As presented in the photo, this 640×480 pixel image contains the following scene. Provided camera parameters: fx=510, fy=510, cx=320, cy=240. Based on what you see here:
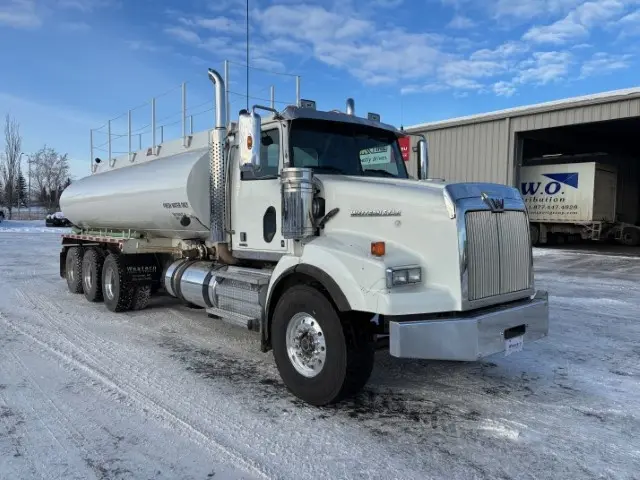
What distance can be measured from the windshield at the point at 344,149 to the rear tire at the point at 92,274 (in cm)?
547

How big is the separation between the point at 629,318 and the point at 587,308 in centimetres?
81

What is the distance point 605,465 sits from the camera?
135 inches

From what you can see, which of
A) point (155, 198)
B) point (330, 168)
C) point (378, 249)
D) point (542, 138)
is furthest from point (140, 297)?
point (542, 138)

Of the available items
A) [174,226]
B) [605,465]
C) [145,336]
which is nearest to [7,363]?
[145,336]

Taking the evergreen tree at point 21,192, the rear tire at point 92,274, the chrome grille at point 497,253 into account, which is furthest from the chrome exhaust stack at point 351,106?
the evergreen tree at point 21,192

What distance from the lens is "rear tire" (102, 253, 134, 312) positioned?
8.18 meters

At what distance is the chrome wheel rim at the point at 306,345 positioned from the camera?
14.5 feet

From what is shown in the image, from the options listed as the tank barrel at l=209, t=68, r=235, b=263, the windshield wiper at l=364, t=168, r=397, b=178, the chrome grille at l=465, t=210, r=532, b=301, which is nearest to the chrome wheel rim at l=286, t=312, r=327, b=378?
the chrome grille at l=465, t=210, r=532, b=301

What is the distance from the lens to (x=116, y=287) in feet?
27.1

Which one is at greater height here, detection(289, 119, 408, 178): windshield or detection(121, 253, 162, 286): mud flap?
detection(289, 119, 408, 178): windshield

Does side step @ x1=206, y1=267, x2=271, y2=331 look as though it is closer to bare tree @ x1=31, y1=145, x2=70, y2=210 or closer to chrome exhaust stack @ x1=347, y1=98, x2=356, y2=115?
chrome exhaust stack @ x1=347, y1=98, x2=356, y2=115

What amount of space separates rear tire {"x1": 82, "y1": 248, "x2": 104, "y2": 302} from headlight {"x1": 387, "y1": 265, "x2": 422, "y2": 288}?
6774 mm

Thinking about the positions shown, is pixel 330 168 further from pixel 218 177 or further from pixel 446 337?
pixel 446 337

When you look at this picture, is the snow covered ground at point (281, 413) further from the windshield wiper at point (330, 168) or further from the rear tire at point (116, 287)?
the windshield wiper at point (330, 168)
